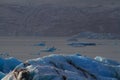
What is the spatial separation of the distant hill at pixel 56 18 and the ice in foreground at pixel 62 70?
134ft

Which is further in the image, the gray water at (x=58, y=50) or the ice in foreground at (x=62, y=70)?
the gray water at (x=58, y=50)

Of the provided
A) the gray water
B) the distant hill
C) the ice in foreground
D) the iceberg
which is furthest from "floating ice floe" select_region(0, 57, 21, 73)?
the distant hill

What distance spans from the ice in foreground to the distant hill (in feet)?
134

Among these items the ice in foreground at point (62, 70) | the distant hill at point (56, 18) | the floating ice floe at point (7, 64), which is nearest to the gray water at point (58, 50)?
the floating ice floe at point (7, 64)

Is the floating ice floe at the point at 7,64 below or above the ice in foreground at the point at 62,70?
below

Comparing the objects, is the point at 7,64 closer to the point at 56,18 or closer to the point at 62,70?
the point at 62,70

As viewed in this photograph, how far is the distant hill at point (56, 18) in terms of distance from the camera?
50.4 metres

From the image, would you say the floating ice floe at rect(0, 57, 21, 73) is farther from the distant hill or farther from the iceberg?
the distant hill

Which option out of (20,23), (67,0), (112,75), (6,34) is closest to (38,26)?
(20,23)

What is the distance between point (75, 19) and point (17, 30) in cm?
814

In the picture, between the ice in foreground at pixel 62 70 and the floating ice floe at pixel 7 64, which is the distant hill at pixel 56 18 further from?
the ice in foreground at pixel 62 70

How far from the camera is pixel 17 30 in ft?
164

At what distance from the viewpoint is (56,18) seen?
54.5 meters

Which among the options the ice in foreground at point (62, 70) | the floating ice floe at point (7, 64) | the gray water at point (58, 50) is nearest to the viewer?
the ice in foreground at point (62, 70)
